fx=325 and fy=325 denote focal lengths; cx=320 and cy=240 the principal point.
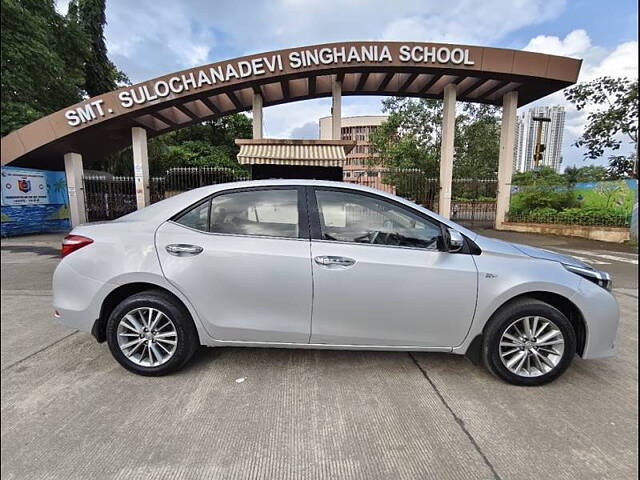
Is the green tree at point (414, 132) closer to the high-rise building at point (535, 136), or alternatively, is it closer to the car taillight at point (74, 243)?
the high-rise building at point (535, 136)

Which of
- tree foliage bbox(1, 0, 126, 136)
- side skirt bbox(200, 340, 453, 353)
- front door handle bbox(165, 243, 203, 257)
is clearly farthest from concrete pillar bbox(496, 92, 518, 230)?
tree foliage bbox(1, 0, 126, 136)

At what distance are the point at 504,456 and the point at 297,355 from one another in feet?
5.64

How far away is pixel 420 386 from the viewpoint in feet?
8.48

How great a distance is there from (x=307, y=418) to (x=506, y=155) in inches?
557

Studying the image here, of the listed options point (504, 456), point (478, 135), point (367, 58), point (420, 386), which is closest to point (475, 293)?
point (420, 386)

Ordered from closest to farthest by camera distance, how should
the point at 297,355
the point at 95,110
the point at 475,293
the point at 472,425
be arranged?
the point at 472,425 < the point at 475,293 < the point at 297,355 < the point at 95,110

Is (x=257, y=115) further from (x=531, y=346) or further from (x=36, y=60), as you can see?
(x=531, y=346)

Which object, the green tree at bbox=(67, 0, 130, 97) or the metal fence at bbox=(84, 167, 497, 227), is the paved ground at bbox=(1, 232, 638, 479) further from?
the green tree at bbox=(67, 0, 130, 97)

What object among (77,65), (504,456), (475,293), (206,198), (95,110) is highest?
(77,65)

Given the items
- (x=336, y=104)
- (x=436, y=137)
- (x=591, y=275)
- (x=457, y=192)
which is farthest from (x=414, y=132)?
(x=591, y=275)

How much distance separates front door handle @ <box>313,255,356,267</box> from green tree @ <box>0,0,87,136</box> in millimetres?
10578

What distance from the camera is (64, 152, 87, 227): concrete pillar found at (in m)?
12.5

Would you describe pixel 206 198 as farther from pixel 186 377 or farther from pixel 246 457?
pixel 246 457

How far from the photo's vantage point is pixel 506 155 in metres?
13.2
